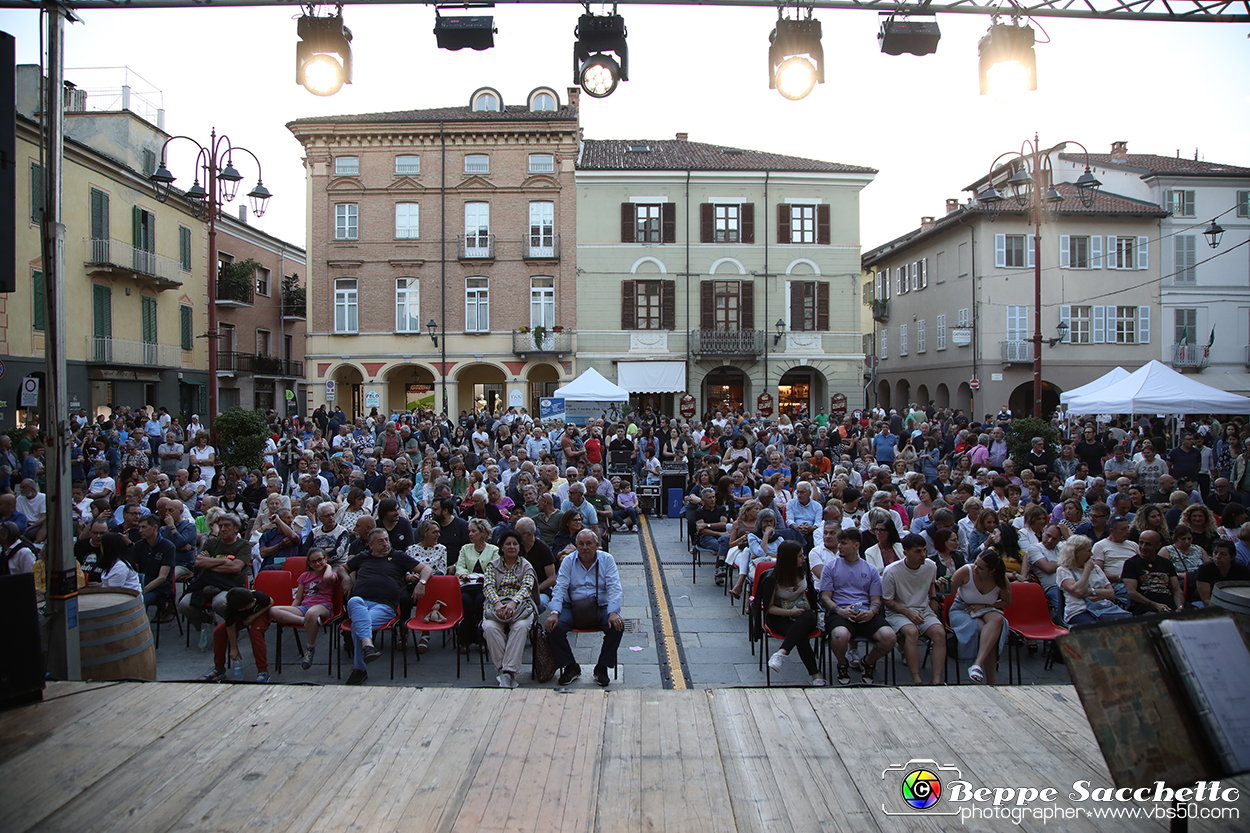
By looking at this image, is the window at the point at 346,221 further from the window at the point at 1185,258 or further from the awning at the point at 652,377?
the window at the point at 1185,258

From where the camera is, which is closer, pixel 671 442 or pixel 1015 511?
pixel 1015 511

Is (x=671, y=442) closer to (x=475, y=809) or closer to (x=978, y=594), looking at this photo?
(x=978, y=594)

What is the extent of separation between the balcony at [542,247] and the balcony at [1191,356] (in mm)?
25320

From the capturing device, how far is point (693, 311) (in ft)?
96.3

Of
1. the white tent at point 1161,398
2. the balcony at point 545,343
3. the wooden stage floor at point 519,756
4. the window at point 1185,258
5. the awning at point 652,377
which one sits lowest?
the wooden stage floor at point 519,756

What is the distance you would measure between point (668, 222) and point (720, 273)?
2885 mm

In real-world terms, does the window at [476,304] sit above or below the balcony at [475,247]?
below

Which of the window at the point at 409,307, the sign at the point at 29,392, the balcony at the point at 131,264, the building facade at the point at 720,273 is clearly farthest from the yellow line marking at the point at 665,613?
the balcony at the point at 131,264

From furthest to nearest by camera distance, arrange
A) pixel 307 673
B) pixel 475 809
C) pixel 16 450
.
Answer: pixel 16 450, pixel 307 673, pixel 475 809

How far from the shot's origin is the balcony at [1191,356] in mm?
29797

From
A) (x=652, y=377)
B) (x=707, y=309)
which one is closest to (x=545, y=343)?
(x=652, y=377)

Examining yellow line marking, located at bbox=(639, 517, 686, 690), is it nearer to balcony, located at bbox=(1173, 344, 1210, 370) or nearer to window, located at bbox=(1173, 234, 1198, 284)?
balcony, located at bbox=(1173, 344, 1210, 370)

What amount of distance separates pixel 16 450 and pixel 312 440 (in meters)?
5.23

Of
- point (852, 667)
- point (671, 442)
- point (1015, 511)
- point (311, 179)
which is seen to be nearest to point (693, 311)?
point (671, 442)
